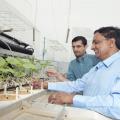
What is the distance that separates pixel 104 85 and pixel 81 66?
2.18 meters

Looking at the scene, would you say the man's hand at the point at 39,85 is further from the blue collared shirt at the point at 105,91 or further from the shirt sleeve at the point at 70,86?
the blue collared shirt at the point at 105,91

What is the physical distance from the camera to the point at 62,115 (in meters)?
1.87

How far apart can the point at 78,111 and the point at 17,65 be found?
0.81 metres

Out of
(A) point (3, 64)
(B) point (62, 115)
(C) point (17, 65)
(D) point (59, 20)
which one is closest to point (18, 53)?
(C) point (17, 65)

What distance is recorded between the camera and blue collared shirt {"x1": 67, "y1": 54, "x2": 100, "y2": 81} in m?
4.32

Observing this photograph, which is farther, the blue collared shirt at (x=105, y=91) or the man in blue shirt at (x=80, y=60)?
the man in blue shirt at (x=80, y=60)

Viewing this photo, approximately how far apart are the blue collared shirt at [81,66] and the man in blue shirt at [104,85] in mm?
1768

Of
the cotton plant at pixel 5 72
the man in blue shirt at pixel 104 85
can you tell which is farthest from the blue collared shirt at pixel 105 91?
the cotton plant at pixel 5 72

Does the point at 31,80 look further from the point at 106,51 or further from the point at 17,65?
the point at 106,51

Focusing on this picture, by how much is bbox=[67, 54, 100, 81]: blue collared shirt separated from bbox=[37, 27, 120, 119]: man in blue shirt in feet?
5.80

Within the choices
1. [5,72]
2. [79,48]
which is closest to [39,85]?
[5,72]

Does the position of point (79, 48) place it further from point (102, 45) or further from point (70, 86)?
point (102, 45)

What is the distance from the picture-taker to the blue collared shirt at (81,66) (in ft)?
14.2

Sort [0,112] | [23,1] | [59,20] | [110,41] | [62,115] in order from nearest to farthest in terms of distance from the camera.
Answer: [0,112] → [62,115] → [110,41] → [23,1] → [59,20]
